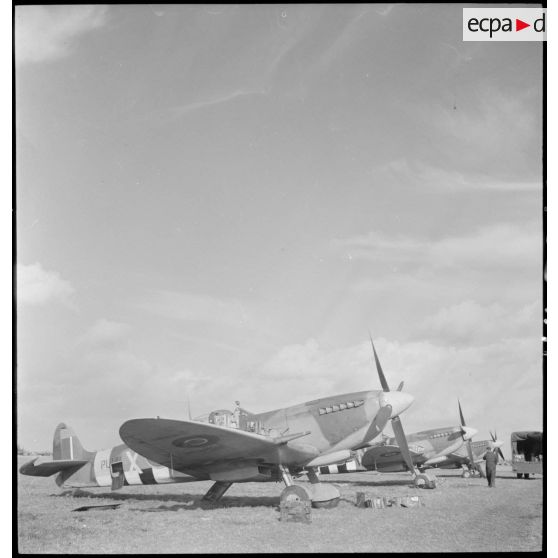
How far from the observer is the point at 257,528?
722cm

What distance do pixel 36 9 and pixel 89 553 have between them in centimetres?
702

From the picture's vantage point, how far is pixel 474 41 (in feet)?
24.5

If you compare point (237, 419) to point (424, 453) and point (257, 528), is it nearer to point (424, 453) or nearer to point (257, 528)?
point (257, 528)

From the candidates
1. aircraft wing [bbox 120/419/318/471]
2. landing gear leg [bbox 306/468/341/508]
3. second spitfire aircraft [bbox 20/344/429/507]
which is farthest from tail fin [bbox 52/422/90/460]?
landing gear leg [bbox 306/468/341/508]

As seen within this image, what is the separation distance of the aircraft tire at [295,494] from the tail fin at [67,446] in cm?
393

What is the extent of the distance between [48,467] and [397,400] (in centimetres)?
619

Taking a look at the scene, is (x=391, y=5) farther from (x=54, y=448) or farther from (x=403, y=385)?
(x=54, y=448)

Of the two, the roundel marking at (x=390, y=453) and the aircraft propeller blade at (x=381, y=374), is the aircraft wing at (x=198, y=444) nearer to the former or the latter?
the aircraft propeller blade at (x=381, y=374)

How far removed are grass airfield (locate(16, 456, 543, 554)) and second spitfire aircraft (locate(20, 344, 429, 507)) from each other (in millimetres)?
474

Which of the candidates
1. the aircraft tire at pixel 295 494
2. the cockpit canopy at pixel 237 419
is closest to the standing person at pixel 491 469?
the aircraft tire at pixel 295 494

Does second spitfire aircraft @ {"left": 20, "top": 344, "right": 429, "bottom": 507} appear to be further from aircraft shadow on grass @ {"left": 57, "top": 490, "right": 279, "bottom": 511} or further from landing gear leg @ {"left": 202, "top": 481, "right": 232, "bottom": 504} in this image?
aircraft shadow on grass @ {"left": 57, "top": 490, "right": 279, "bottom": 511}

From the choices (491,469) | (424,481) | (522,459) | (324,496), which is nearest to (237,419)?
(324,496)

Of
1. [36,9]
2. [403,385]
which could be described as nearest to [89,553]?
[403,385]

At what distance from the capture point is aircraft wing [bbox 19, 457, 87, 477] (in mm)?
9086
